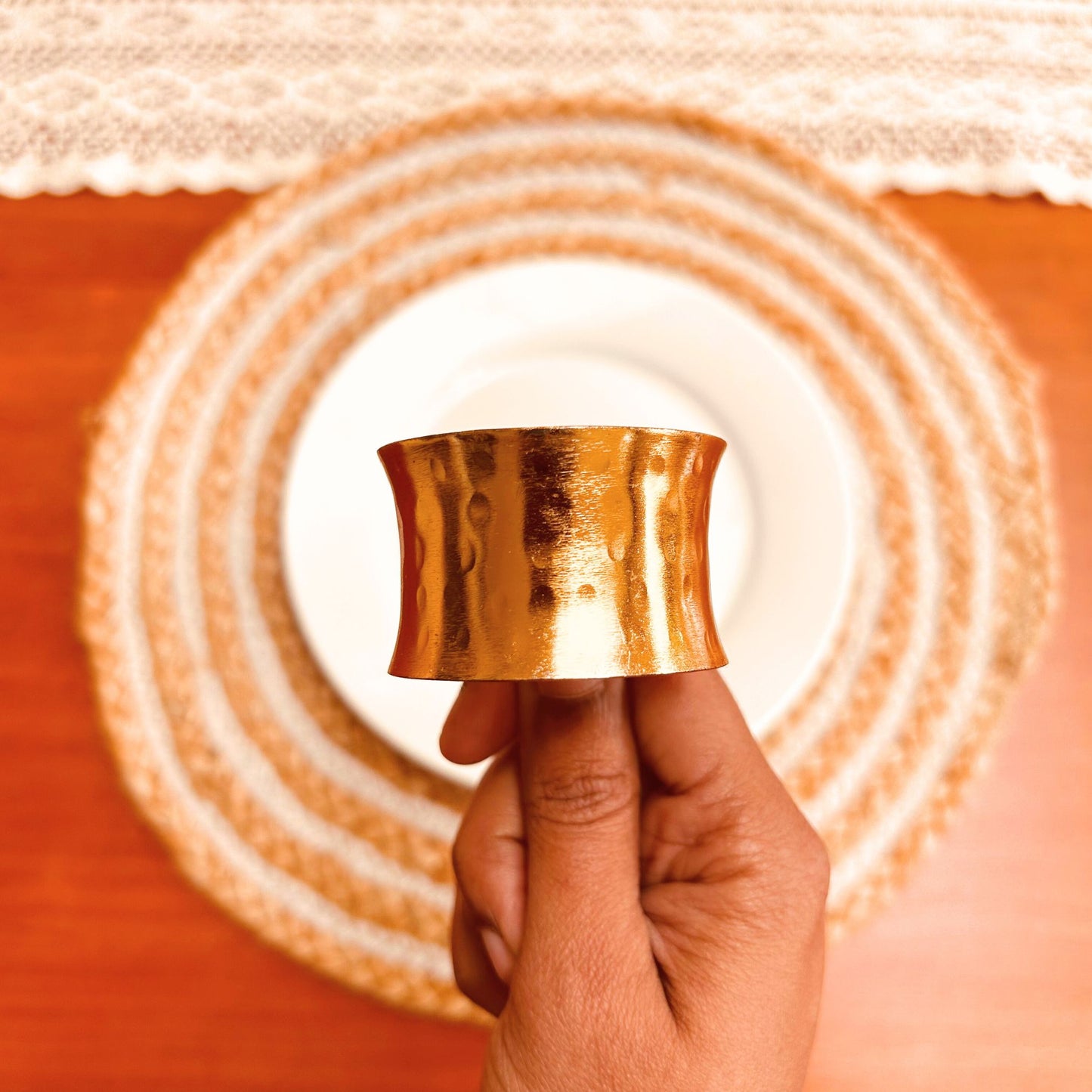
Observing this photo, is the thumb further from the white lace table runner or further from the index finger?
the white lace table runner

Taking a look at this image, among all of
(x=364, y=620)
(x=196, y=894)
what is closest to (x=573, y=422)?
(x=364, y=620)

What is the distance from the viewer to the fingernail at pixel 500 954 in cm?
28

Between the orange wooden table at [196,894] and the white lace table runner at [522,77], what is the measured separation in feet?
0.11

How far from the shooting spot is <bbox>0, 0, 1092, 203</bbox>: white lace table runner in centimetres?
41

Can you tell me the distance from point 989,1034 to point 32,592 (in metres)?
0.47

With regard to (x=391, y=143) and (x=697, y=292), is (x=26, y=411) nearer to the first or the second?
(x=391, y=143)

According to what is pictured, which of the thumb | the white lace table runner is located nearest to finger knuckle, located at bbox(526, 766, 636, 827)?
the thumb

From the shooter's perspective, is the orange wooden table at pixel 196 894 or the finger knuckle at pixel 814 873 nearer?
the finger knuckle at pixel 814 873

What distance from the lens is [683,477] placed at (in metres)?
0.22

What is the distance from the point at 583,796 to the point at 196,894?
0.69 feet

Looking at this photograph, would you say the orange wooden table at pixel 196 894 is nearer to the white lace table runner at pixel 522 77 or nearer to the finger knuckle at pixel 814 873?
the white lace table runner at pixel 522 77

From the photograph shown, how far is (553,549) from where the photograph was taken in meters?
0.21

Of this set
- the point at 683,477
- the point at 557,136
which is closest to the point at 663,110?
the point at 557,136

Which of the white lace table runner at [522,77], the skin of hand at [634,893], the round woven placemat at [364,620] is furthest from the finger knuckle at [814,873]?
the white lace table runner at [522,77]
